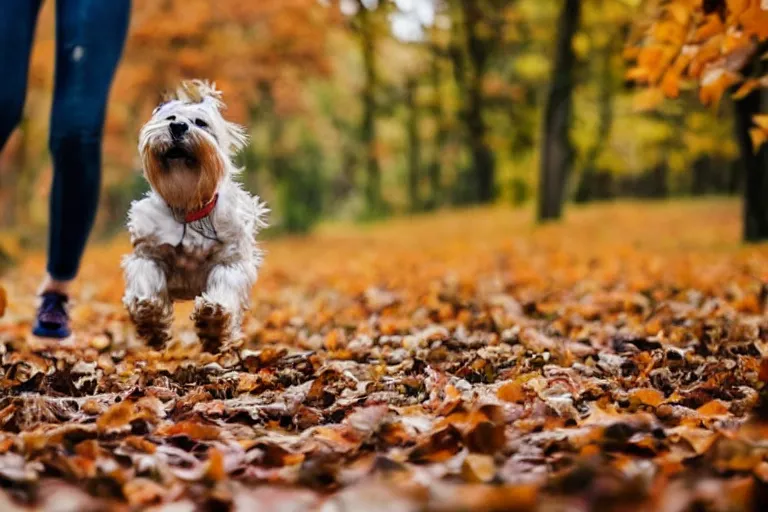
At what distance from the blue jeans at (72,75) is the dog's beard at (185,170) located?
2.24 feet

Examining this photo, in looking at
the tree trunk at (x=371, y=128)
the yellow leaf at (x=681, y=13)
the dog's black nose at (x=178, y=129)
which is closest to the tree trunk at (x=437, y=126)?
the tree trunk at (x=371, y=128)

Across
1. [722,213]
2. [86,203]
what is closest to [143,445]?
[86,203]

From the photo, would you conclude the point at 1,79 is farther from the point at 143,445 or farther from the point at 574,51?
the point at 574,51

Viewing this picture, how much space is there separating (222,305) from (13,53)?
1.35 metres

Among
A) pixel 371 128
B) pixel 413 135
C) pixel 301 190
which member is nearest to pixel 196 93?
pixel 371 128

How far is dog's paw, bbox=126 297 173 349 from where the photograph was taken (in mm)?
3033

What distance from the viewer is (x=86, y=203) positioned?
371cm

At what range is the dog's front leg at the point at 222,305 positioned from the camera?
115 inches

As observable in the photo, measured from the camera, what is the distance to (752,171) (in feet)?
30.8

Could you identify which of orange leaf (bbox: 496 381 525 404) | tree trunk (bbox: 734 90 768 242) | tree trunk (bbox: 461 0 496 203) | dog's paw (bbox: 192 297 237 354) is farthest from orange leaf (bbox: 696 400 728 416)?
tree trunk (bbox: 461 0 496 203)

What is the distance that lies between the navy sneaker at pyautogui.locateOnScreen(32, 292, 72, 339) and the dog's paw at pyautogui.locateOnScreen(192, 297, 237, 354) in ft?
3.24

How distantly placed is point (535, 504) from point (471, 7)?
49.5 ft

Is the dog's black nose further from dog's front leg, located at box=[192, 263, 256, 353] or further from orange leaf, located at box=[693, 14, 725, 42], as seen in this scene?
orange leaf, located at box=[693, 14, 725, 42]

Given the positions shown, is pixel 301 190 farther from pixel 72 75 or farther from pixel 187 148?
pixel 187 148
